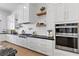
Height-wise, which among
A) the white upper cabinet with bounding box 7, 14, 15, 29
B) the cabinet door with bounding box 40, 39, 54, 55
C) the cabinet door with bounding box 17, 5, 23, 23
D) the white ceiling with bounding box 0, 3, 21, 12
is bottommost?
the cabinet door with bounding box 40, 39, 54, 55

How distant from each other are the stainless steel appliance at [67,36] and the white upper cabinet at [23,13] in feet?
1.91

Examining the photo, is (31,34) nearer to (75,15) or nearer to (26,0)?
(26,0)

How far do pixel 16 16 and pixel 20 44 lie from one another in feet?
1.65

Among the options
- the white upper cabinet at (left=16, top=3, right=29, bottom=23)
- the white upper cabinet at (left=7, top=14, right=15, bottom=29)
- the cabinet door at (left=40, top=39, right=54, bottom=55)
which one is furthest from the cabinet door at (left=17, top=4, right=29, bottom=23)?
the cabinet door at (left=40, top=39, right=54, bottom=55)

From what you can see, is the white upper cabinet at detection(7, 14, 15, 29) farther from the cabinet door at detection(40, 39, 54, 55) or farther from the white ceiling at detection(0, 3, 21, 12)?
the cabinet door at detection(40, 39, 54, 55)

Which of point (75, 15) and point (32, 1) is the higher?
point (32, 1)

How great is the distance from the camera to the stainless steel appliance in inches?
84.7

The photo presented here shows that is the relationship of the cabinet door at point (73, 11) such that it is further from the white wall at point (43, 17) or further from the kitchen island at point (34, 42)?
the kitchen island at point (34, 42)

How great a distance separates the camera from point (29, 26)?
2244 millimetres

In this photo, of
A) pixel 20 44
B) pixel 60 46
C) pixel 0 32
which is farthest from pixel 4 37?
pixel 60 46

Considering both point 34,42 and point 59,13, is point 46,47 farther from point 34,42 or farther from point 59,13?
point 59,13

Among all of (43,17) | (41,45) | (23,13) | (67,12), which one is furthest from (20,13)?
(67,12)

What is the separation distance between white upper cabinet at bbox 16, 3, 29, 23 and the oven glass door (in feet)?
2.26

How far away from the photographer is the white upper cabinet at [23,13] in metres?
2.21
